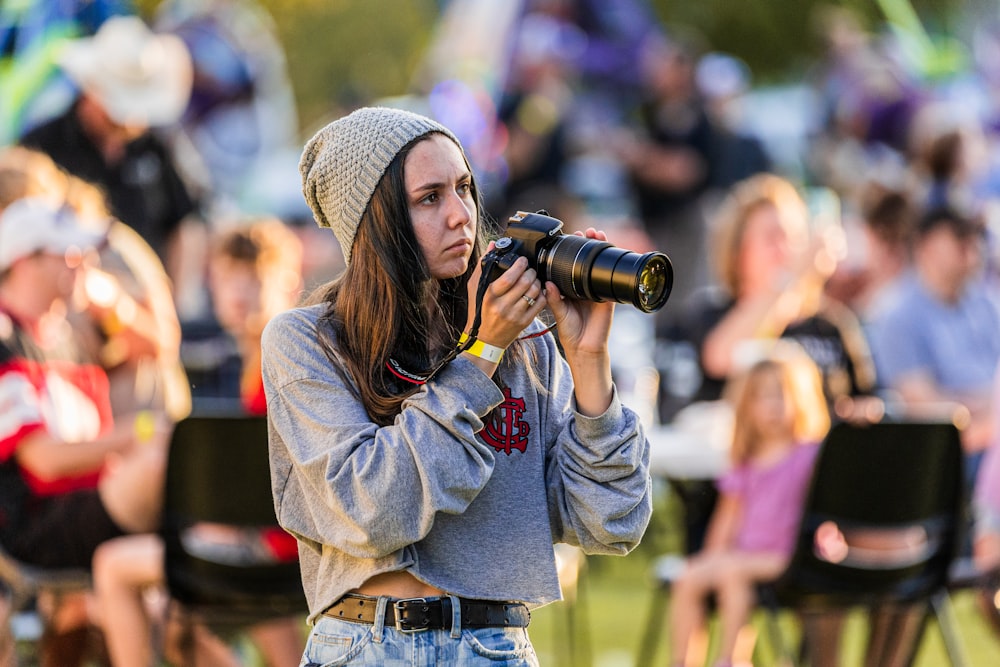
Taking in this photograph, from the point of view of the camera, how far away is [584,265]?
7.81 feet

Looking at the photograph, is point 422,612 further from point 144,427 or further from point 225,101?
point 225,101

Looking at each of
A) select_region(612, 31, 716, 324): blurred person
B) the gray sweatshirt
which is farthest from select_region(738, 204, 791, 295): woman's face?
select_region(612, 31, 716, 324): blurred person

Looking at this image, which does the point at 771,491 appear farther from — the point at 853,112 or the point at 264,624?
the point at 853,112

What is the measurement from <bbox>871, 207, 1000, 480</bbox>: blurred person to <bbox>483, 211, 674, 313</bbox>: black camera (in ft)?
14.7

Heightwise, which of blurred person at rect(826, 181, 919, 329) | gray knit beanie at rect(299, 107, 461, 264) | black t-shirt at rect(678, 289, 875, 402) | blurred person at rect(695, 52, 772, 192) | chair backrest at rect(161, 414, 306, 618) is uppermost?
gray knit beanie at rect(299, 107, 461, 264)

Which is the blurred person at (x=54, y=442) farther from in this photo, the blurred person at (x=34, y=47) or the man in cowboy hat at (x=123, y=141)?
the blurred person at (x=34, y=47)

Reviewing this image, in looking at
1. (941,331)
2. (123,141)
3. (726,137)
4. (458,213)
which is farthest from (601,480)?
(726,137)

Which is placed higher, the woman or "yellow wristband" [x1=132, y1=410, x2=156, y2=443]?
the woman

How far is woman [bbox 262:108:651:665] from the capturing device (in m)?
2.33

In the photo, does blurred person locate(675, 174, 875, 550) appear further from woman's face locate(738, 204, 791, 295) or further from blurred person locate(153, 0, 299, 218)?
blurred person locate(153, 0, 299, 218)

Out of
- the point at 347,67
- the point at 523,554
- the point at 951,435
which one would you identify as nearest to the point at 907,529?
the point at 951,435

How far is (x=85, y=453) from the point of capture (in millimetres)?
4727

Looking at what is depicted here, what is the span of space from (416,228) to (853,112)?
14037 mm

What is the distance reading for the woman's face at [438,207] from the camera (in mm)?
2500
